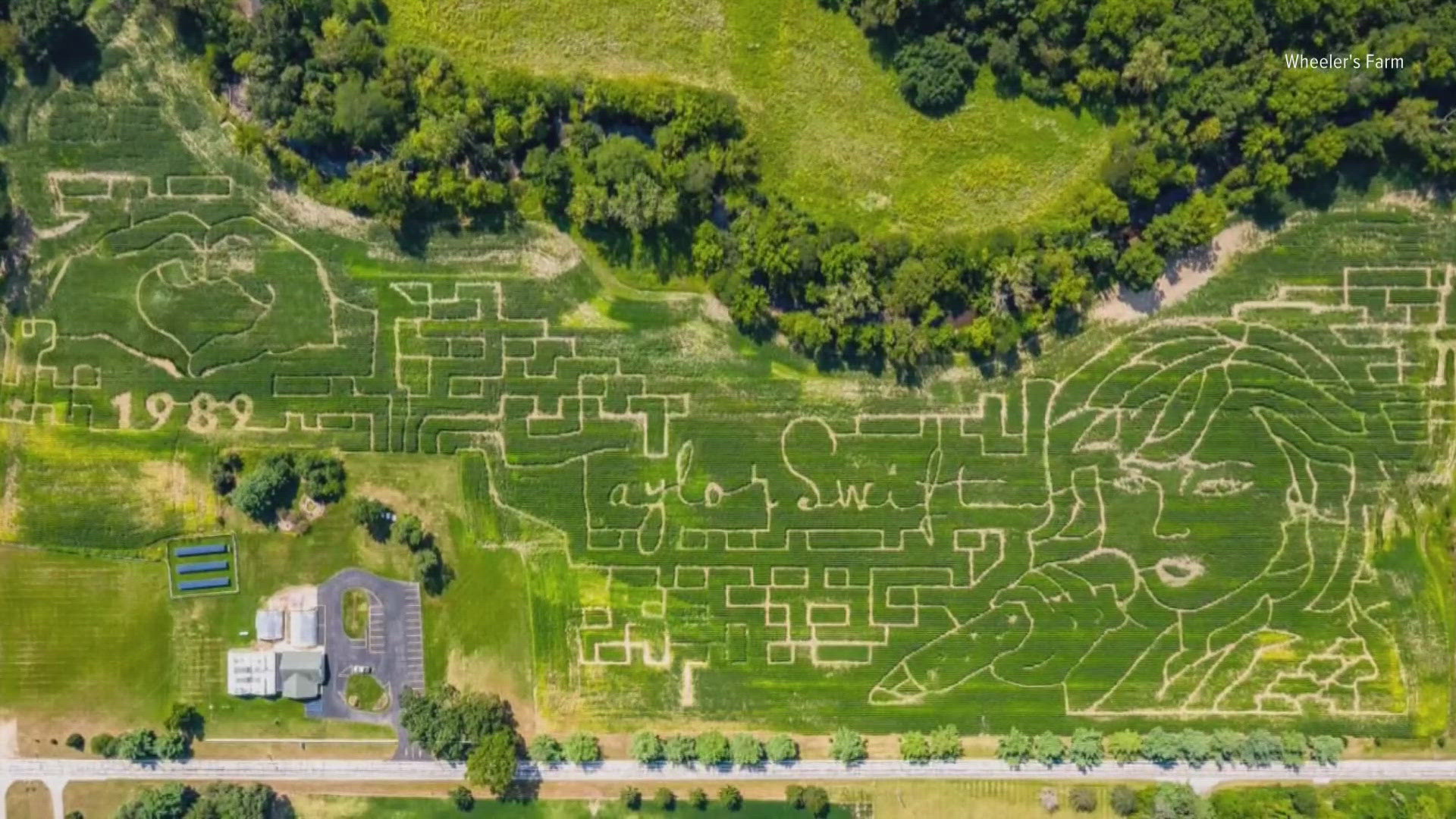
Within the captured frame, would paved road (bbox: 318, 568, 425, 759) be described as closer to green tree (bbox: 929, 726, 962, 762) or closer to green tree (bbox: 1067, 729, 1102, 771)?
green tree (bbox: 929, 726, 962, 762)

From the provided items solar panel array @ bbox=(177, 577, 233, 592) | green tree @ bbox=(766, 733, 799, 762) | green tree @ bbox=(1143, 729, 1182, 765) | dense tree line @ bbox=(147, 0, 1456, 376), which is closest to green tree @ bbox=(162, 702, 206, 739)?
solar panel array @ bbox=(177, 577, 233, 592)

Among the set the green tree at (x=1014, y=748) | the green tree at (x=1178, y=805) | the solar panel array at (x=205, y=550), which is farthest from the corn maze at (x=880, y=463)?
the solar panel array at (x=205, y=550)

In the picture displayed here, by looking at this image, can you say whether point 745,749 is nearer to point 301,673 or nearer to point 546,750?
point 546,750

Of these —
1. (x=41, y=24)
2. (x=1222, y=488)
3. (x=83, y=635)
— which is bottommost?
(x=83, y=635)

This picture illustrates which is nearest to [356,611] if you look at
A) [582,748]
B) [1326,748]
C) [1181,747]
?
[582,748]

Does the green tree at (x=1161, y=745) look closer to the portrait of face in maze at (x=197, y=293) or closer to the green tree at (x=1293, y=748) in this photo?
the green tree at (x=1293, y=748)

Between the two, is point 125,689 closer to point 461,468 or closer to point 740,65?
point 461,468
